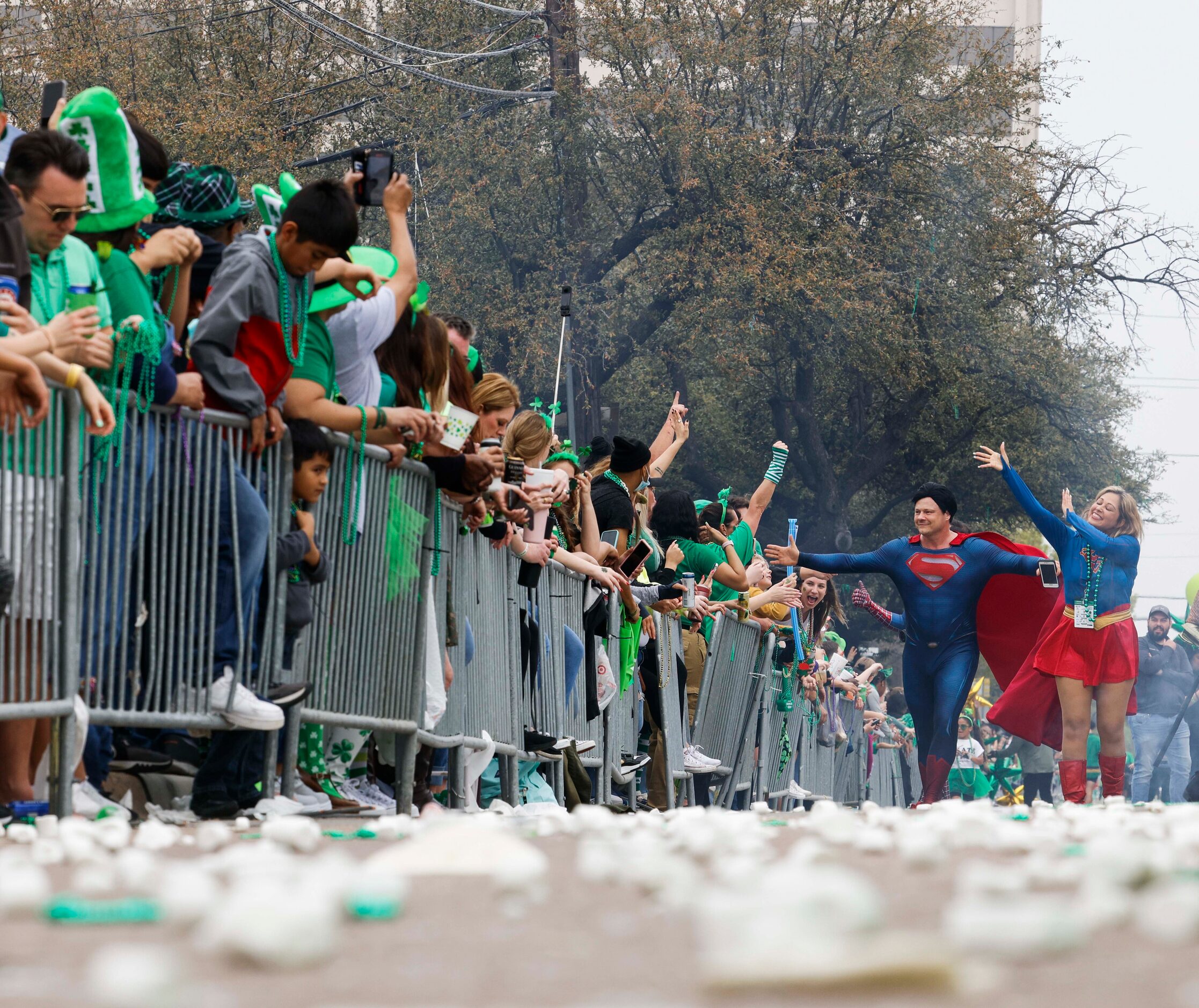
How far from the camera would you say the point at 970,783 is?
20.7 m

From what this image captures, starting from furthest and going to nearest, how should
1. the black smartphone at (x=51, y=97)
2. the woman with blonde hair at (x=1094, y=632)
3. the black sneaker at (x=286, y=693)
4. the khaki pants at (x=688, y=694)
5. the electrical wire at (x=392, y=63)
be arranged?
the electrical wire at (x=392, y=63) < the woman with blonde hair at (x=1094, y=632) < the khaki pants at (x=688, y=694) < the black smartphone at (x=51, y=97) < the black sneaker at (x=286, y=693)

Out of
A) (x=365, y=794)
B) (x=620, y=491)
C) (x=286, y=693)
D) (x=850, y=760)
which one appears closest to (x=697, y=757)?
(x=620, y=491)

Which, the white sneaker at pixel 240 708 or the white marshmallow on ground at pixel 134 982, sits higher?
the white marshmallow on ground at pixel 134 982

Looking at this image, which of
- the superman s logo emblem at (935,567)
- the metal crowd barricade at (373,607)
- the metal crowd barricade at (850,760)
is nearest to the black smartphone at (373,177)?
the metal crowd barricade at (373,607)

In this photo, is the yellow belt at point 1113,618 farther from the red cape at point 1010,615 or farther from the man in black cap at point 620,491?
the man in black cap at point 620,491

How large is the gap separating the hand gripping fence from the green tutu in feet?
40.5

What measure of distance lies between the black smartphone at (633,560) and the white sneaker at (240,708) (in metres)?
3.95

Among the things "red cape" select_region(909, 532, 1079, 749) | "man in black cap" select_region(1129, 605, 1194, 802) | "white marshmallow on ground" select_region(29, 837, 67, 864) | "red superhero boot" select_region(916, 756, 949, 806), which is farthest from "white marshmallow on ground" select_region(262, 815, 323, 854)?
"man in black cap" select_region(1129, 605, 1194, 802)

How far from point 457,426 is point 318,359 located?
71cm

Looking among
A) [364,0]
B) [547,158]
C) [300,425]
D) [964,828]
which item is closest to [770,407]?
[547,158]

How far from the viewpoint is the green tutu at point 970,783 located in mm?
20281

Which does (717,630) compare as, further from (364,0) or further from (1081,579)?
(364,0)

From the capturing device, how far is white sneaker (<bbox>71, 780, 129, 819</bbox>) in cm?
473

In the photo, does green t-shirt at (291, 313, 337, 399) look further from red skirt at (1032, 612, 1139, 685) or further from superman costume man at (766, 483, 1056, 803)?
red skirt at (1032, 612, 1139, 685)
